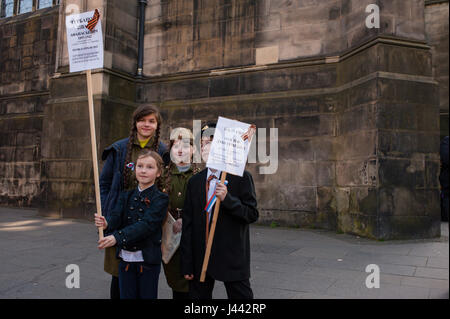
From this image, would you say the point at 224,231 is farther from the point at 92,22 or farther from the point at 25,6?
the point at 25,6

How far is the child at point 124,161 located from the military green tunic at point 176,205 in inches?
11.5

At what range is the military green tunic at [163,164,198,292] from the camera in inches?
117

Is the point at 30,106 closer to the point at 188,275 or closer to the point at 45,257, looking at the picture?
the point at 45,257

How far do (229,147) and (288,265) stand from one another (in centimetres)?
271

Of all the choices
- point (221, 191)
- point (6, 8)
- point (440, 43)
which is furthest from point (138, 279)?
point (6, 8)

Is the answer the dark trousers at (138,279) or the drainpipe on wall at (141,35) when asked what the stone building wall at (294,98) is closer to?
the drainpipe on wall at (141,35)

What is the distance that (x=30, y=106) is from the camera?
39.3ft

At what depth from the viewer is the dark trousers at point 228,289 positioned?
264cm

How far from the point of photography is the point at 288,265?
15.8 ft

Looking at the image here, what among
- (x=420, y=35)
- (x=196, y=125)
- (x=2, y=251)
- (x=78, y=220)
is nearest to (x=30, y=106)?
(x=78, y=220)

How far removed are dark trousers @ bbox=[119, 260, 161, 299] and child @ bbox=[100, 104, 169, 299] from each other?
1.10 ft

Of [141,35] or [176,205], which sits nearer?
[176,205]

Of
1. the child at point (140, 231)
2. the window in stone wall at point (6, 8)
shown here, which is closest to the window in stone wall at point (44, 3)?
the window in stone wall at point (6, 8)

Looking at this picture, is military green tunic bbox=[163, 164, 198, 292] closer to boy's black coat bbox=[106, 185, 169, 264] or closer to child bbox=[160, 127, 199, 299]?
child bbox=[160, 127, 199, 299]
